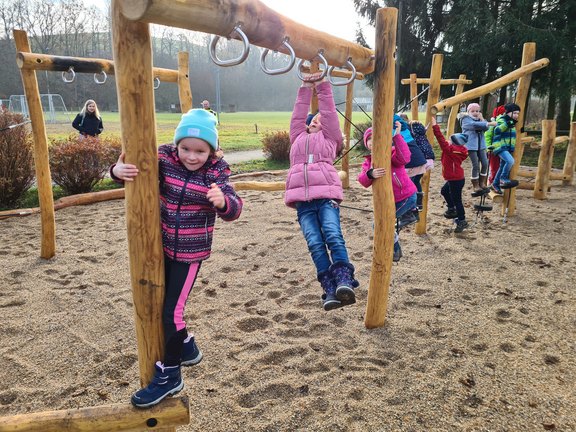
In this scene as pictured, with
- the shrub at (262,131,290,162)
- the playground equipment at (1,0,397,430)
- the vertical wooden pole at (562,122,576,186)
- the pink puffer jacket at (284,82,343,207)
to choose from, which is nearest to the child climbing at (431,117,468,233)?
the pink puffer jacket at (284,82,343,207)

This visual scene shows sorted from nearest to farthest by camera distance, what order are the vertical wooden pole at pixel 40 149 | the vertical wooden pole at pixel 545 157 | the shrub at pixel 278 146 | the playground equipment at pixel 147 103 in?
the playground equipment at pixel 147 103
the vertical wooden pole at pixel 40 149
the vertical wooden pole at pixel 545 157
the shrub at pixel 278 146

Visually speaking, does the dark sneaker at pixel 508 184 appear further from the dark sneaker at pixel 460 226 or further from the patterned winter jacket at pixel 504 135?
the dark sneaker at pixel 460 226

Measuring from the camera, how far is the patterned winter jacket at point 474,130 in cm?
559

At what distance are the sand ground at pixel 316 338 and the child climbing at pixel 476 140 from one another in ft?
2.93

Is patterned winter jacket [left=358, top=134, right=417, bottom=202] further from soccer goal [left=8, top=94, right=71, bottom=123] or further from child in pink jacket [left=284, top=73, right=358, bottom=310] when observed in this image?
soccer goal [left=8, top=94, right=71, bottom=123]

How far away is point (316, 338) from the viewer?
3240mm

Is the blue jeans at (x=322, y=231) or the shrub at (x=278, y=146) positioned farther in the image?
the shrub at (x=278, y=146)

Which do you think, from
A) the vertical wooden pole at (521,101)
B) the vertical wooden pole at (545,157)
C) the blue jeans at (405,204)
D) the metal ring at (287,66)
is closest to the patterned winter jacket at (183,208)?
the metal ring at (287,66)

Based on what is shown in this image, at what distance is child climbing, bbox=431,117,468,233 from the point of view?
5.15 meters

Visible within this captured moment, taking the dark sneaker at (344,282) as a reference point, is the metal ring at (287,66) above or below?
above

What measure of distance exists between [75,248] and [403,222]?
12.2ft

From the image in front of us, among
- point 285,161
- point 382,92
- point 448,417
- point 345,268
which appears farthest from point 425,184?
point 285,161

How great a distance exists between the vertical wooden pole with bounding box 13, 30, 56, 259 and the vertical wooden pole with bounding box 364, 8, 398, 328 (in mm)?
3355

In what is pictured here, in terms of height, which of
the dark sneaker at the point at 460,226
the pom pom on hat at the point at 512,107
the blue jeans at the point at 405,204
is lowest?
the dark sneaker at the point at 460,226
